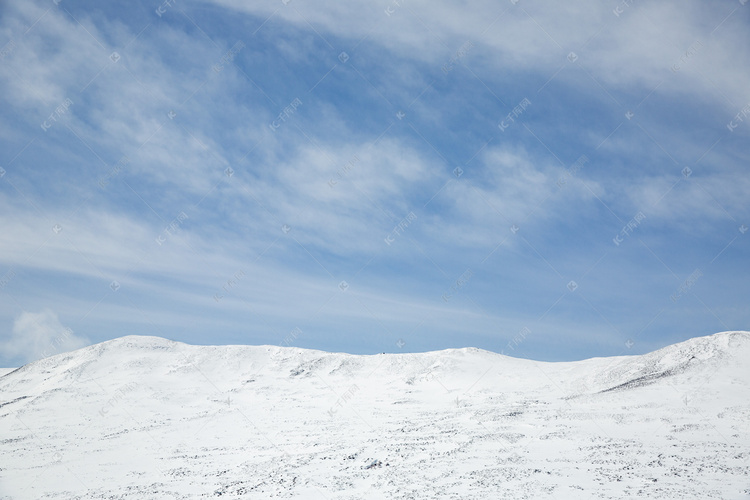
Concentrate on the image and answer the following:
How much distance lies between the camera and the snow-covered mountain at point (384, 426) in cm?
2530

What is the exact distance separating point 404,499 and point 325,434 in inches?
655

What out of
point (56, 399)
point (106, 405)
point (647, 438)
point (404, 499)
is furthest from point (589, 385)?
point (56, 399)

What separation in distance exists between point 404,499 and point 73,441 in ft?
121

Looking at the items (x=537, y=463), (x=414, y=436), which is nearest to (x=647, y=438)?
(x=537, y=463)

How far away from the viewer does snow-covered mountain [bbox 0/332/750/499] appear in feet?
83.0

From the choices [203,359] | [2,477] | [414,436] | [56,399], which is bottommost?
[414,436]

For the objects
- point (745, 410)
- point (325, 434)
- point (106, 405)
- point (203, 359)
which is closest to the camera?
point (745, 410)

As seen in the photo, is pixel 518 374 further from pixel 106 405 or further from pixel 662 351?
pixel 106 405

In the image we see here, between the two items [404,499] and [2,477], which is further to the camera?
[2,477]

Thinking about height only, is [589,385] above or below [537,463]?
above

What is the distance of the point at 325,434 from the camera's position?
38.4 meters

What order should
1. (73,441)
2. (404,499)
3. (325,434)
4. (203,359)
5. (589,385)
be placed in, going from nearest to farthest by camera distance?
(404,499)
(325,434)
(73,441)
(589,385)
(203,359)

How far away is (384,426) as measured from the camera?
39.3 m

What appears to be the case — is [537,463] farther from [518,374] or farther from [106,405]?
[106,405]
